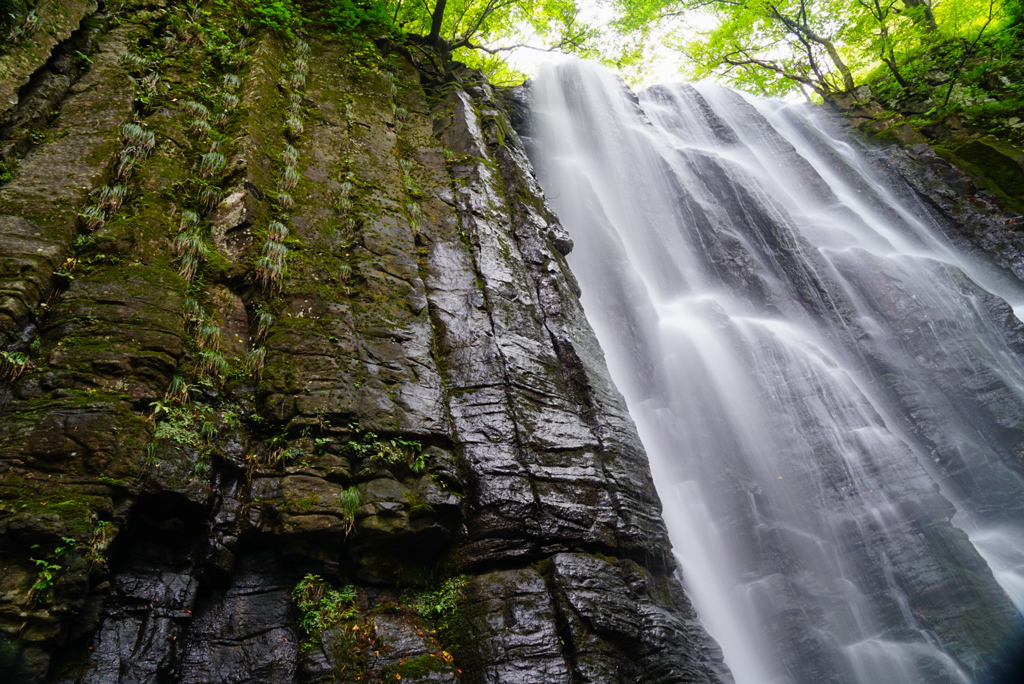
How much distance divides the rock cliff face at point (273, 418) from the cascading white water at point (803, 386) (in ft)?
10.4

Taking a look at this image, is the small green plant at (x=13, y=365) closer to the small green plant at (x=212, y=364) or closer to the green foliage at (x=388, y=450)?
the small green plant at (x=212, y=364)

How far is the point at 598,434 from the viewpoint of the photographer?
635cm

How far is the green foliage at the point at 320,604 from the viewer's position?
4.21m

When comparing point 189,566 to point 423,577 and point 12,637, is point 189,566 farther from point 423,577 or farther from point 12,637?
point 423,577

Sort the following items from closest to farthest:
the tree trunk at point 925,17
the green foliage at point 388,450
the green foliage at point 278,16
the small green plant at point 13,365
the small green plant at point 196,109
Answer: the small green plant at point 13,365, the green foliage at point 388,450, the small green plant at point 196,109, the green foliage at point 278,16, the tree trunk at point 925,17

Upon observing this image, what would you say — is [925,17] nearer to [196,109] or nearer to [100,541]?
[196,109]

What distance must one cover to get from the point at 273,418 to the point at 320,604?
1.75 m

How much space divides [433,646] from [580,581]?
149 centimetres

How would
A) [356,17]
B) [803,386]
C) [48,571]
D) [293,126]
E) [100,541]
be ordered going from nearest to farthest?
[48,571] < [100,541] < [293,126] < [803,386] < [356,17]

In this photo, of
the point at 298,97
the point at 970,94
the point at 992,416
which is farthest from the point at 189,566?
the point at 970,94

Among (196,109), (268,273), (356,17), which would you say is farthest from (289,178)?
(356,17)

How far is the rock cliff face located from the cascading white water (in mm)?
3172

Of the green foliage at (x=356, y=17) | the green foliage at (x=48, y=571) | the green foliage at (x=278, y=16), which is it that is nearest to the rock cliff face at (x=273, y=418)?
the green foliage at (x=48, y=571)

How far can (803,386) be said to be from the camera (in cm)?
1028
